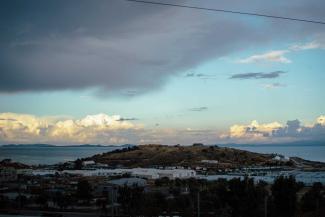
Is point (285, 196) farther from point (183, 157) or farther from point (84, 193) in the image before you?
point (183, 157)

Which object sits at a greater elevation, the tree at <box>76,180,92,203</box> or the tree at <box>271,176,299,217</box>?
the tree at <box>271,176,299,217</box>

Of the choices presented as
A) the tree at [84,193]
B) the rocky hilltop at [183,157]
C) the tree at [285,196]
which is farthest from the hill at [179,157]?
the tree at [285,196]

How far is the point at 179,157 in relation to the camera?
439 feet

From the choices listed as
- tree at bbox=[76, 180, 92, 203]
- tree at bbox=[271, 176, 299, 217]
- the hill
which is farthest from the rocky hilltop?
tree at bbox=[271, 176, 299, 217]

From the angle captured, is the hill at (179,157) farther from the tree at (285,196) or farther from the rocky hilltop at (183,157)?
the tree at (285,196)

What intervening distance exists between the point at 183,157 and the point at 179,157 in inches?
47.9

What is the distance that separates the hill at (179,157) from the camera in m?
129

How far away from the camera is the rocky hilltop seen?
422ft

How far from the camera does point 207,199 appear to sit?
27.8m

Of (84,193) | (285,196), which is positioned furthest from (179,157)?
(285,196)

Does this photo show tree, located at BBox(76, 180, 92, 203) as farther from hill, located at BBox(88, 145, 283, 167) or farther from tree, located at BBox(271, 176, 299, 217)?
hill, located at BBox(88, 145, 283, 167)

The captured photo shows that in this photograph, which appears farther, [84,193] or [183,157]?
[183,157]

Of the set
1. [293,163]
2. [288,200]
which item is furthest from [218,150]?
[288,200]

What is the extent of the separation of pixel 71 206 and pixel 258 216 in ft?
45.6
